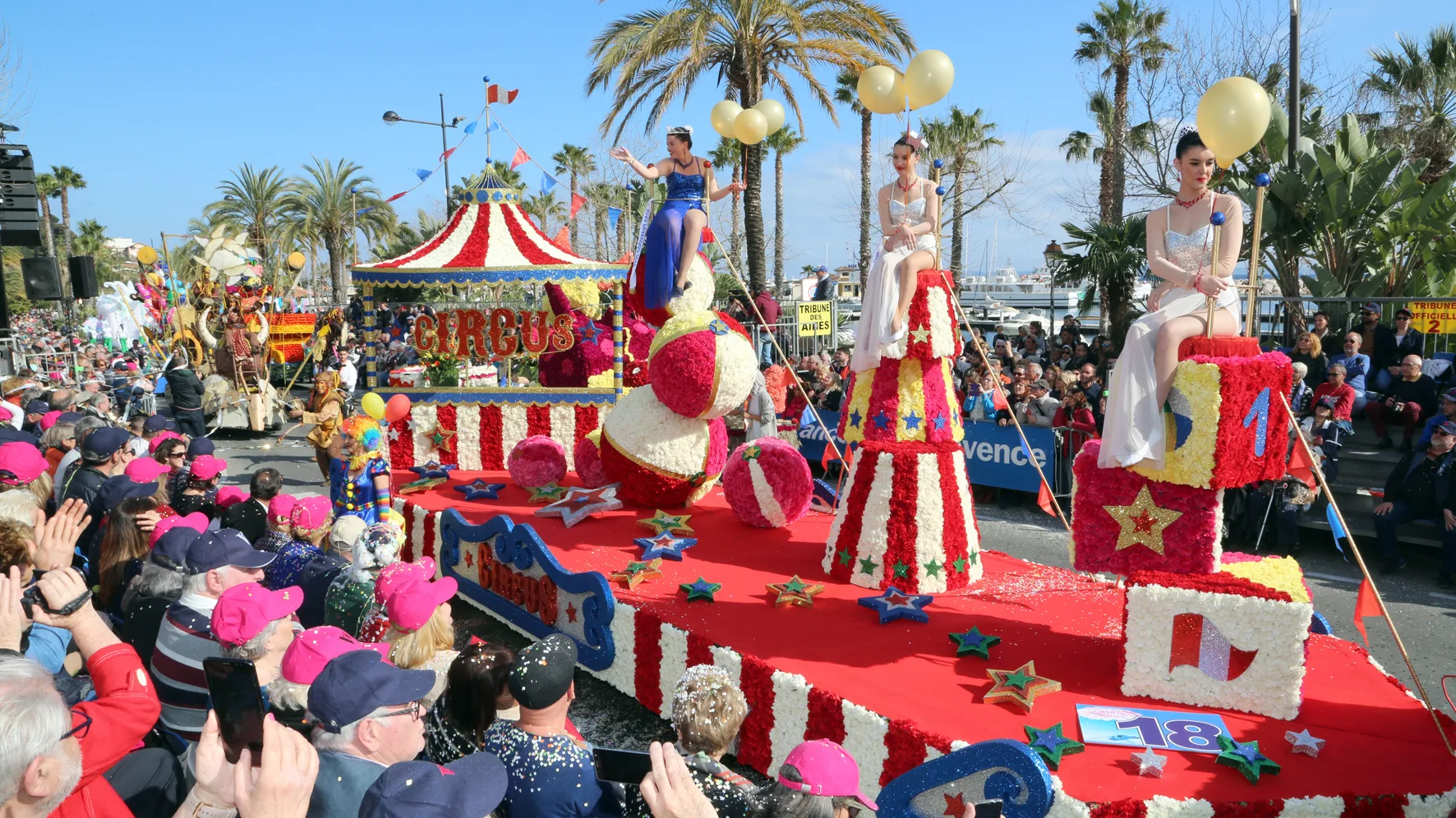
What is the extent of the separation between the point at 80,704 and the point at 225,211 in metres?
42.0

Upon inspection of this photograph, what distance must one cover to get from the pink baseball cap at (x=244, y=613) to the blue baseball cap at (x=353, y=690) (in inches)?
32.0

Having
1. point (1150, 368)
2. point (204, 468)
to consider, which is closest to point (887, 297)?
point (1150, 368)

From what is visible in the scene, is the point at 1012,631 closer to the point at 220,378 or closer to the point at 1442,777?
the point at 1442,777

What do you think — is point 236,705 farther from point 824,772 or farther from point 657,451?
point 657,451

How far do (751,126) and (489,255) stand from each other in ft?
16.1

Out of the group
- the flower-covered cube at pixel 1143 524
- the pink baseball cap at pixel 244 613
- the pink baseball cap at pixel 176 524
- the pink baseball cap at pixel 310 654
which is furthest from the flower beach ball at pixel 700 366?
the pink baseball cap at pixel 310 654

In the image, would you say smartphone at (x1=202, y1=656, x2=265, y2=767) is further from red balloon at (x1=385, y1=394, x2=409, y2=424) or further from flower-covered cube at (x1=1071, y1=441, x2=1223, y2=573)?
red balloon at (x1=385, y1=394, x2=409, y2=424)

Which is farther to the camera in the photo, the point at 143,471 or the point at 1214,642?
the point at 143,471

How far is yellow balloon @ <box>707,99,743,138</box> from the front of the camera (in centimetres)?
739

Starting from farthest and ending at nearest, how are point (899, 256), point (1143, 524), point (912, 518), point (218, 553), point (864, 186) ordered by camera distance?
point (864, 186), point (899, 256), point (912, 518), point (1143, 524), point (218, 553)

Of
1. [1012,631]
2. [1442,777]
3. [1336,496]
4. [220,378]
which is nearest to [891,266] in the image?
[1012,631]

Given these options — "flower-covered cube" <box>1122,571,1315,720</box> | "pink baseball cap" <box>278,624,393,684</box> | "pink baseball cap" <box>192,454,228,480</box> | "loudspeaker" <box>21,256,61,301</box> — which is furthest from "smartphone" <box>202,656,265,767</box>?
"loudspeaker" <box>21,256,61,301</box>

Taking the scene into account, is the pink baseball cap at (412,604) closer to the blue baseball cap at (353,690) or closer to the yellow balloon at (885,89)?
the blue baseball cap at (353,690)

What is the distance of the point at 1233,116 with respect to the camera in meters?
4.34
